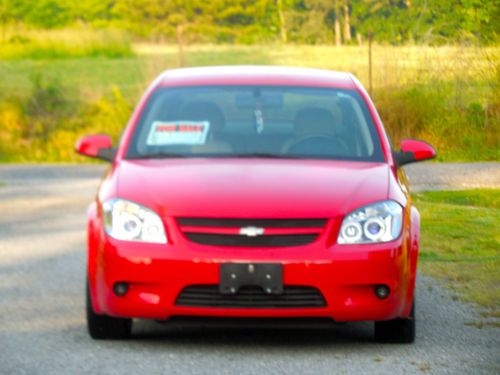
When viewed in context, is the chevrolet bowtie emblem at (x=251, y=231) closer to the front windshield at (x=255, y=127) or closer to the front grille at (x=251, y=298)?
the front grille at (x=251, y=298)

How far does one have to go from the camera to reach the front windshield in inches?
333

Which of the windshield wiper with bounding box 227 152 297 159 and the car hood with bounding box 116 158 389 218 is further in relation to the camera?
the windshield wiper with bounding box 227 152 297 159

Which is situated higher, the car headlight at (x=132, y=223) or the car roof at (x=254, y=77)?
the car roof at (x=254, y=77)

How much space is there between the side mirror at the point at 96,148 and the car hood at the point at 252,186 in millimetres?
477

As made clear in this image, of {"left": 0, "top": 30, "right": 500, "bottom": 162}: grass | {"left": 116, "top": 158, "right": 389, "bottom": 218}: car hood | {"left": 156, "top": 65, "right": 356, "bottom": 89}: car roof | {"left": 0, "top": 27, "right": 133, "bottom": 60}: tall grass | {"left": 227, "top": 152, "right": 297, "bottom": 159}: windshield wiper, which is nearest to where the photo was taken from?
{"left": 116, "top": 158, "right": 389, "bottom": 218}: car hood

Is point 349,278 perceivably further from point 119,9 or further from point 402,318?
→ point 119,9

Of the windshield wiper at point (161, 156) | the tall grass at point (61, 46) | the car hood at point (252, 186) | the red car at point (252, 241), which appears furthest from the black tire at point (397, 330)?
the tall grass at point (61, 46)

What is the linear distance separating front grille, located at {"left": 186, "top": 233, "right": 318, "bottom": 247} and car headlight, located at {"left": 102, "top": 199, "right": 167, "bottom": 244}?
0.55 feet

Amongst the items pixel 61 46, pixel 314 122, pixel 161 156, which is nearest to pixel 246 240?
pixel 161 156

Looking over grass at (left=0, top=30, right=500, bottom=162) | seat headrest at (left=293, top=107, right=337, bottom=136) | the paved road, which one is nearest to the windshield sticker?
seat headrest at (left=293, top=107, right=337, bottom=136)

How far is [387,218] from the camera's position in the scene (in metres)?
7.70

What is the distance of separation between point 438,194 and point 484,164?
4.66 m

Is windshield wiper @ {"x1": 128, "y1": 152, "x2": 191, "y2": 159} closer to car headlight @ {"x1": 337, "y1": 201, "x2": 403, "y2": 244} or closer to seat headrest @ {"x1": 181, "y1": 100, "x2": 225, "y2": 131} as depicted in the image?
seat headrest @ {"x1": 181, "y1": 100, "x2": 225, "y2": 131}

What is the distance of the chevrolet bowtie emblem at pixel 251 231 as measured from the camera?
7461 mm
